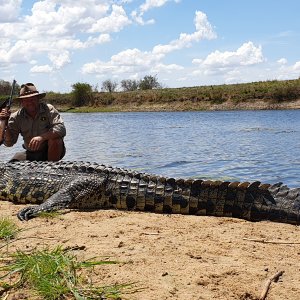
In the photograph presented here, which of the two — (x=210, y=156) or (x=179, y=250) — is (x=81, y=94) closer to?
(x=210, y=156)

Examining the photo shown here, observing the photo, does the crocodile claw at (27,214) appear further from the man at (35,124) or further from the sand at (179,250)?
the man at (35,124)

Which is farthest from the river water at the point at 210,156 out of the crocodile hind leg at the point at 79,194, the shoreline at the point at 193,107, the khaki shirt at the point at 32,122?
the shoreline at the point at 193,107

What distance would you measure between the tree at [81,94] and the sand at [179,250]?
56.0m

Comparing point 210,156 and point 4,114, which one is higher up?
point 4,114

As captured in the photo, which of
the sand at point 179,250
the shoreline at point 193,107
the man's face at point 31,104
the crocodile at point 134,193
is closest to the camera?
the sand at point 179,250

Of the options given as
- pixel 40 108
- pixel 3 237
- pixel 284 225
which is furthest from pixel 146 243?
pixel 40 108

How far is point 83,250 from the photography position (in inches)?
149

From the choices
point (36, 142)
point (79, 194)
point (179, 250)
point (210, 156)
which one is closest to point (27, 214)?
point (79, 194)

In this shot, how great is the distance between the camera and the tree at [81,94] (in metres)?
60.5

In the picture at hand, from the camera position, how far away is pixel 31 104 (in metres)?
7.15

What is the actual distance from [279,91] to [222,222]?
41661 mm

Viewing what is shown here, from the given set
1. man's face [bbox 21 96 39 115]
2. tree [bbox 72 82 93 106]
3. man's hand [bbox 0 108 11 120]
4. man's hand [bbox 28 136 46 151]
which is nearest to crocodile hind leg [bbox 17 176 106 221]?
man's hand [bbox 28 136 46 151]

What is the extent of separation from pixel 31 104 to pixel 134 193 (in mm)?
2370

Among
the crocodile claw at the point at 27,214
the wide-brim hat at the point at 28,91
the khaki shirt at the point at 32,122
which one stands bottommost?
the crocodile claw at the point at 27,214
